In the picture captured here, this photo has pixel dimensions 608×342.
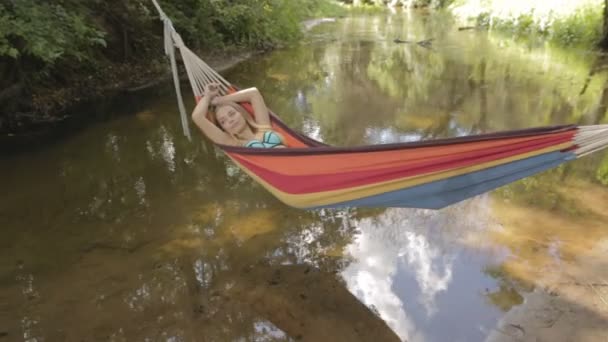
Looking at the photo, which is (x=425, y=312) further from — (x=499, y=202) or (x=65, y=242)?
(x=65, y=242)

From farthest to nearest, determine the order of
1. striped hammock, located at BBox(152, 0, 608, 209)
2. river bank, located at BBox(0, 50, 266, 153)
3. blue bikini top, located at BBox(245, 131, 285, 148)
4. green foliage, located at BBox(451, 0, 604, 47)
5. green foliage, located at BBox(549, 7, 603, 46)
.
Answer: green foliage, located at BBox(451, 0, 604, 47), green foliage, located at BBox(549, 7, 603, 46), river bank, located at BBox(0, 50, 266, 153), blue bikini top, located at BBox(245, 131, 285, 148), striped hammock, located at BBox(152, 0, 608, 209)

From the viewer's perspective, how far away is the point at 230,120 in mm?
2205

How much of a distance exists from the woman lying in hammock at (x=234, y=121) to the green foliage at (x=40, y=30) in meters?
1.60

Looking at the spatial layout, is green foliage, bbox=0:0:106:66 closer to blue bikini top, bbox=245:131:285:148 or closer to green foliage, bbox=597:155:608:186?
blue bikini top, bbox=245:131:285:148

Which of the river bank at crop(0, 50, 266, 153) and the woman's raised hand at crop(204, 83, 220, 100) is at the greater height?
the woman's raised hand at crop(204, 83, 220, 100)

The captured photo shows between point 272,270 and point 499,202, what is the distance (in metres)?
1.38

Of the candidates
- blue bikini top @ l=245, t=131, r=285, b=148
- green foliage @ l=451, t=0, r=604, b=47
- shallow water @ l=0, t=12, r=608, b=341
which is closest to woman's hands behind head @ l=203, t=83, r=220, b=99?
blue bikini top @ l=245, t=131, r=285, b=148

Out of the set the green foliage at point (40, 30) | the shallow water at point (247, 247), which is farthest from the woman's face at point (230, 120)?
the green foliage at point (40, 30)

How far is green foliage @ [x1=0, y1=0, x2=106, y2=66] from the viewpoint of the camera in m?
3.09

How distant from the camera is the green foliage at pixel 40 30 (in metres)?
→ 3.09

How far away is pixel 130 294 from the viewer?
185cm

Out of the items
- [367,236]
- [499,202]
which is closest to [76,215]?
[367,236]

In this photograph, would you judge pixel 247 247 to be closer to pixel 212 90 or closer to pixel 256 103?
pixel 256 103

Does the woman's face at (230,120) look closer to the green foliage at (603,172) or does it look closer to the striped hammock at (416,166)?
the striped hammock at (416,166)
